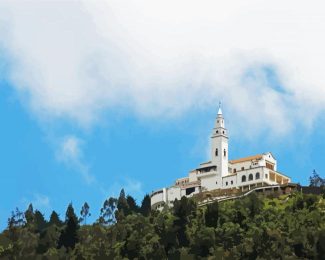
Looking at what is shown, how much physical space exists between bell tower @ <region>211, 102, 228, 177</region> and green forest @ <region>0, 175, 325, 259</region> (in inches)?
1226

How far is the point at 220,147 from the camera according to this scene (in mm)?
155000

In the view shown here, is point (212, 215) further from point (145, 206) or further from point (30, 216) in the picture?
point (30, 216)

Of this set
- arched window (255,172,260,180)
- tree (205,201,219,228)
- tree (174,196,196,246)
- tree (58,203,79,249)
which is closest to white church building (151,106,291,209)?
arched window (255,172,260,180)

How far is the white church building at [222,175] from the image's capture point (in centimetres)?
14700

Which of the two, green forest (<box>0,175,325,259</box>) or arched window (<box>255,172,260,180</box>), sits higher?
arched window (<box>255,172,260,180</box>)

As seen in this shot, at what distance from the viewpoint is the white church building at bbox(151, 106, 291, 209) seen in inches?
5787

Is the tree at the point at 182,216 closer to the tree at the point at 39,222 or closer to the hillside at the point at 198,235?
the hillside at the point at 198,235

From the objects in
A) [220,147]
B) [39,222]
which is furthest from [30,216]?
[220,147]

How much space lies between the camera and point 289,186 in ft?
439

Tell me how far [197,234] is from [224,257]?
9380 millimetres

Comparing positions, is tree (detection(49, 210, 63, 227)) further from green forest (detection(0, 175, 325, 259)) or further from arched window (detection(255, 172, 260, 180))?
arched window (detection(255, 172, 260, 180))

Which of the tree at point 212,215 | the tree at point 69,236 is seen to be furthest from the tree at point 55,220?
the tree at point 212,215

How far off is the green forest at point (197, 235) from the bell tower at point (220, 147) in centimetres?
3114

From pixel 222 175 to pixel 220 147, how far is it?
642 cm
